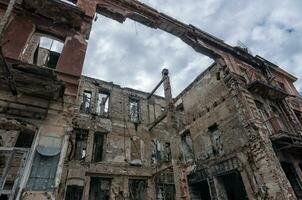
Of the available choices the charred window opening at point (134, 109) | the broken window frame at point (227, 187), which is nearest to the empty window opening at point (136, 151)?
the charred window opening at point (134, 109)

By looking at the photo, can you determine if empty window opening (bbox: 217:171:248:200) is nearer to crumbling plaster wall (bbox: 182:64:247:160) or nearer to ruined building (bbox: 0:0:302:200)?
ruined building (bbox: 0:0:302:200)

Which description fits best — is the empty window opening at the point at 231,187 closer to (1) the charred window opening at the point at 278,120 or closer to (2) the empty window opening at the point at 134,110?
(1) the charred window opening at the point at 278,120

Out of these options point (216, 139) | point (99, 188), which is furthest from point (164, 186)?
point (216, 139)

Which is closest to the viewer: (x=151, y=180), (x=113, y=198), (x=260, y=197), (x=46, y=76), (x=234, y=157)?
(x=46, y=76)

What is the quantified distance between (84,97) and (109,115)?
7.21 ft

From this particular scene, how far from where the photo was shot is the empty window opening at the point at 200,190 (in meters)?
12.7

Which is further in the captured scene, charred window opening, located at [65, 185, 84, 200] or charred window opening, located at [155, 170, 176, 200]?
charred window opening, located at [155, 170, 176, 200]

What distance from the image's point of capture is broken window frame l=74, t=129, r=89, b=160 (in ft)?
39.8

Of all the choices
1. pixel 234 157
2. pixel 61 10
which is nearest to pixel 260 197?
pixel 234 157

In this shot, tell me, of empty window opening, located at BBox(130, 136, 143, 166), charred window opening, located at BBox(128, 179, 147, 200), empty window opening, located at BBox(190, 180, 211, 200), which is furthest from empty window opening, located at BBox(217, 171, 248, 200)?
empty window opening, located at BBox(130, 136, 143, 166)

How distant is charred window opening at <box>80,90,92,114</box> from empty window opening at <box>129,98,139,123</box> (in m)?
3.31

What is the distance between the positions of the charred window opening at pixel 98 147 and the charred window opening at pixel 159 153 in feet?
12.6

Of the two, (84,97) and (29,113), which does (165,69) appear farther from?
(29,113)

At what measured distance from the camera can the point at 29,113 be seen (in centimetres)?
555
